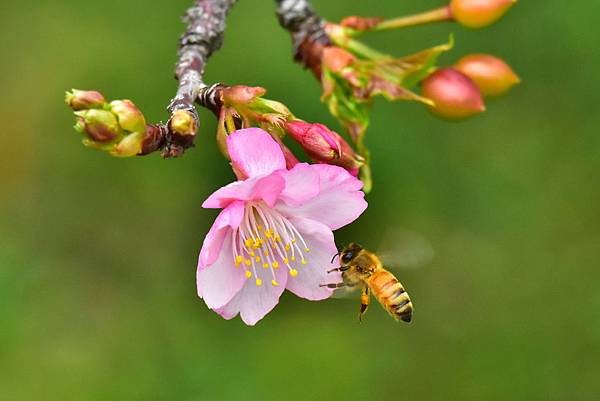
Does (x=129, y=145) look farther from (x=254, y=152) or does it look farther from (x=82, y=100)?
(x=254, y=152)

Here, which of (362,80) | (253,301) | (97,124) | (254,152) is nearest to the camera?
(97,124)

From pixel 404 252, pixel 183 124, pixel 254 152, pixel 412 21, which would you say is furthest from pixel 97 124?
pixel 412 21

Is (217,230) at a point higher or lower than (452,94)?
lower

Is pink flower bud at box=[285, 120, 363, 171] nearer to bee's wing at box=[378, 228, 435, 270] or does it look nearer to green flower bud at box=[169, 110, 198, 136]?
green flower bud at box=[169, 110, 198, 136]

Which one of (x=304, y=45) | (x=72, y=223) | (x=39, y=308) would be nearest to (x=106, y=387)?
(x=39, y=308)

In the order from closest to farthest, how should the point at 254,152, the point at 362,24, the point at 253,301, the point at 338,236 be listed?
the point at 254,152
the point at 253,301
the point at 362,24
the point at 338,236

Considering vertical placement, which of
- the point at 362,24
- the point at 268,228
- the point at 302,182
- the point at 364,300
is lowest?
the point at 364,300

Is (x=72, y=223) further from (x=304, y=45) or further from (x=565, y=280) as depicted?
(x=565, y=280)
